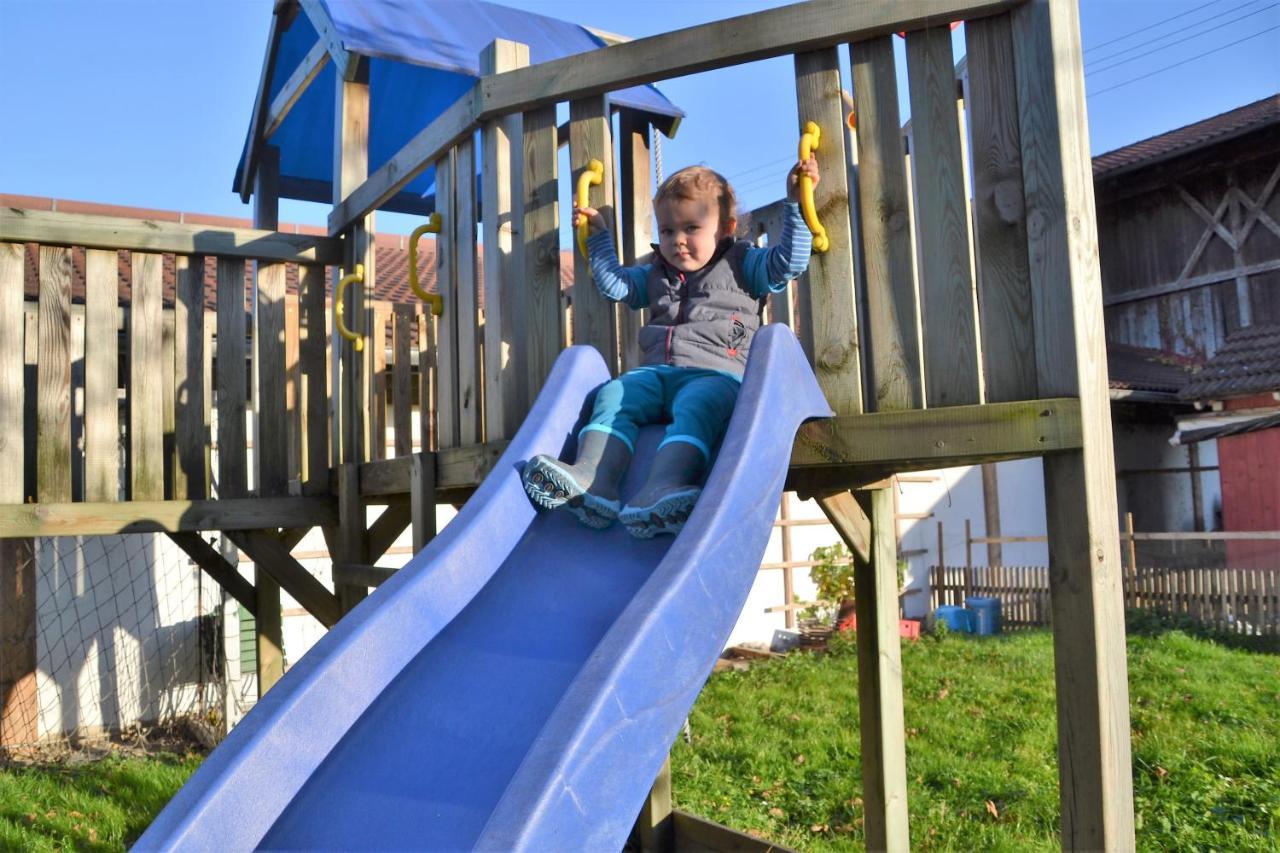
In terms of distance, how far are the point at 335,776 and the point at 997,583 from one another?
11284 mm

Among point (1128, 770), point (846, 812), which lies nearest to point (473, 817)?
point (1128, 770)

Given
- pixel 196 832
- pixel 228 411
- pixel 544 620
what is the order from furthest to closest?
1. pixel 228 411
2. pixel 544 620
3. pixel 196 832

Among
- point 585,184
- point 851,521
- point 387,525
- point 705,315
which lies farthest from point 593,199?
point 387,525

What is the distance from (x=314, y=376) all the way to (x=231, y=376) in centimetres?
45

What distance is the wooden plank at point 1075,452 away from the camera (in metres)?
2.35

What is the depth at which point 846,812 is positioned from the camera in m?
5.24

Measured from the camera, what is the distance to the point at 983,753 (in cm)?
607

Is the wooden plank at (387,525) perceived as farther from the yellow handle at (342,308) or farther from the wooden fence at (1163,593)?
the wooden fence at (1163,593)

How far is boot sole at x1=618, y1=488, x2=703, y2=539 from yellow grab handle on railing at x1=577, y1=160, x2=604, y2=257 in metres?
1.08

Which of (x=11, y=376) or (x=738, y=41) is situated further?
(x=11, y=376)

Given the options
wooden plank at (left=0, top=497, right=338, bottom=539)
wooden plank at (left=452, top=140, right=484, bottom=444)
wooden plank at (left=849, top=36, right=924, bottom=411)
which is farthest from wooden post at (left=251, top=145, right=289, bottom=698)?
wooden plank at (left=849, top=36, right=924, bottom=411)

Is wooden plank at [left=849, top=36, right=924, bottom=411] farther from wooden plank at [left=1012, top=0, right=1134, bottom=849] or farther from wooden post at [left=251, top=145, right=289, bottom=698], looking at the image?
wooden post at [left=251, top=145, right=289, bottom=698]

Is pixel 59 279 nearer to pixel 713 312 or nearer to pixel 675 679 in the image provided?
pixel 713 312

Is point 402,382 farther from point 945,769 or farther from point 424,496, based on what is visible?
point 945,769
